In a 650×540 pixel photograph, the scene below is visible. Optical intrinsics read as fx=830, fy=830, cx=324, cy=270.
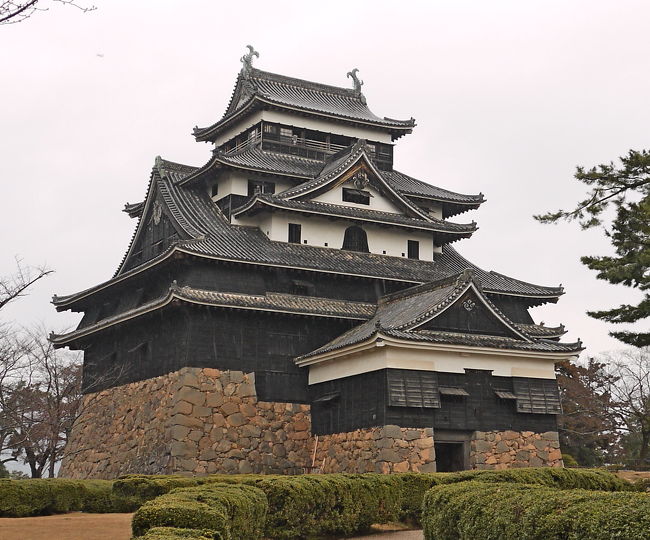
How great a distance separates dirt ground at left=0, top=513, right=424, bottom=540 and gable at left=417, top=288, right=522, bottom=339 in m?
10.1

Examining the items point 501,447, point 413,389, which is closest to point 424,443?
point 413,389

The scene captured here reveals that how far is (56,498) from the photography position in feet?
68.4

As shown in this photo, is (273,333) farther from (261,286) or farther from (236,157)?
(236,157)

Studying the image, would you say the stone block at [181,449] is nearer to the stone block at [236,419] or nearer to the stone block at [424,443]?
the stone block at [236,419]

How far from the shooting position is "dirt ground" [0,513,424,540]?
15766mm

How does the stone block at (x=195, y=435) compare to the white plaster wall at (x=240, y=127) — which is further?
the white plaster wall at (x=240, y=127)

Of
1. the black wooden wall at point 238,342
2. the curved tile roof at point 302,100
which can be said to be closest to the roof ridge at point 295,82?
the curved tile roof at point 302,100

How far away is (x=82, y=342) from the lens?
38375mm

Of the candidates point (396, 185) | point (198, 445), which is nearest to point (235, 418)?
point (198, 445)

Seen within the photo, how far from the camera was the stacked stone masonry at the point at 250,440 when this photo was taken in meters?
27.3

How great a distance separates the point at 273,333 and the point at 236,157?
971cm

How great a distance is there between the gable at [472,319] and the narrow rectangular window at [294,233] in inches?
325

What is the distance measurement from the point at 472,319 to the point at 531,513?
61.2 ft

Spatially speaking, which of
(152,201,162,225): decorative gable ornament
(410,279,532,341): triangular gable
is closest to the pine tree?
(410,279,532,341): triangular gable
